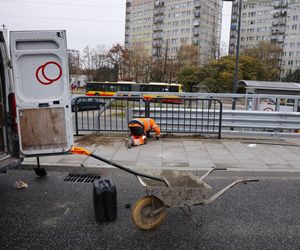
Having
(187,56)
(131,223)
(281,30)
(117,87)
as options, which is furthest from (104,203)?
(281,30)

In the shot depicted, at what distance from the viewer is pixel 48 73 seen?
3920 millimetres

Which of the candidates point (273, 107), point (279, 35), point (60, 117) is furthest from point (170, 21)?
point (60, 117)

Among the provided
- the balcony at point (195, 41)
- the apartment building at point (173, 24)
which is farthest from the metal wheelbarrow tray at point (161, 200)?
the balcony at point (195, 41)

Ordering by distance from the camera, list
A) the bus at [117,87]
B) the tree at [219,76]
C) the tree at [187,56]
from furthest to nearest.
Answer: the tree at [187,56] < the bus at [117,87] < the tree at [219,76]

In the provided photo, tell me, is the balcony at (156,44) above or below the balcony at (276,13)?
below

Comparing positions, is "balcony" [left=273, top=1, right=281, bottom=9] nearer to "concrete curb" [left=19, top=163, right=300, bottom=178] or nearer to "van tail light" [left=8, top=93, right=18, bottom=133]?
"concrete curb" [left=19, top=163, right=300, bottom=178]

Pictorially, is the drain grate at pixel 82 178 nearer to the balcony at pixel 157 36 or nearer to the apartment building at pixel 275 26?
the apartment building at pixel 275 26

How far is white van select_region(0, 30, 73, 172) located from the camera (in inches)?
150

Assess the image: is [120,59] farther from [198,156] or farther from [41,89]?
[41,89]

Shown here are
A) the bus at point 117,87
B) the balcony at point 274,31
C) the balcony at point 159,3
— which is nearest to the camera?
the bus at point 117,87

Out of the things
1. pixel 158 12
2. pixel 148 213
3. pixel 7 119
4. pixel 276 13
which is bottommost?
pixel 148 213

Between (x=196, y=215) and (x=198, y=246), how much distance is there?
73 cm

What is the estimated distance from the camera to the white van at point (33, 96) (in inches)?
150

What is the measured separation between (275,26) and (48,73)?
96991 mm
